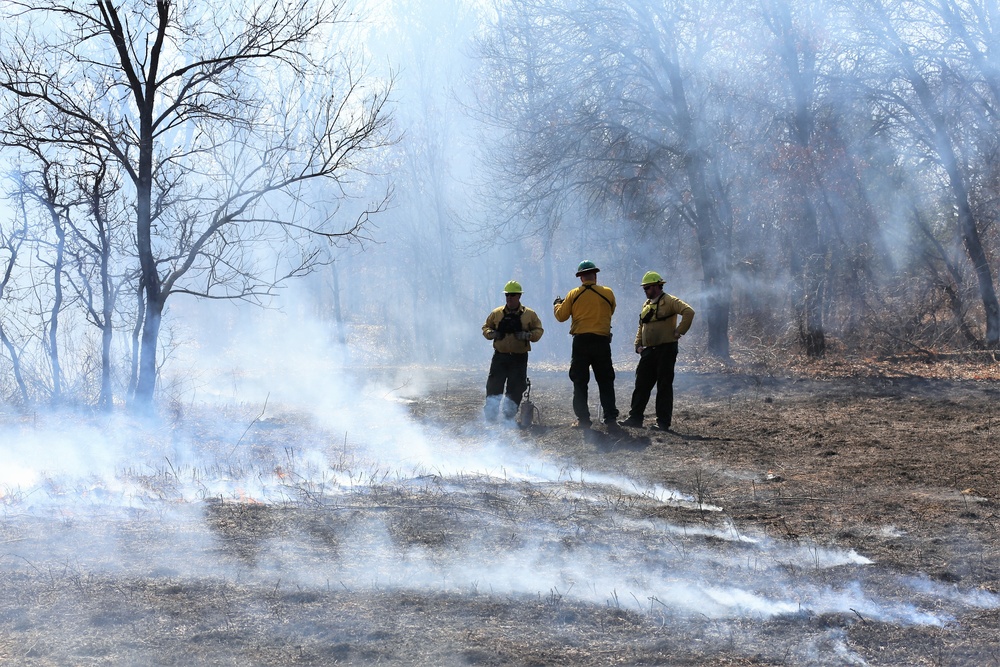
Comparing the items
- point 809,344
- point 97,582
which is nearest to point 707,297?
point 809,344

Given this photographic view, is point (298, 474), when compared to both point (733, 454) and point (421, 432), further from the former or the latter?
point (733, 454)

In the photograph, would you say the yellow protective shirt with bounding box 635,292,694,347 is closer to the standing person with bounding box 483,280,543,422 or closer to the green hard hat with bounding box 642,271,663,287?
the green hard hat with bounding box 642,271,663,287

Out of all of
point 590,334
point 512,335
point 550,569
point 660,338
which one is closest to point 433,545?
point 550,569

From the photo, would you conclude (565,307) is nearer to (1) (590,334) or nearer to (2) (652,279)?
(1) (590,334)

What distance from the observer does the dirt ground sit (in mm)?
3838

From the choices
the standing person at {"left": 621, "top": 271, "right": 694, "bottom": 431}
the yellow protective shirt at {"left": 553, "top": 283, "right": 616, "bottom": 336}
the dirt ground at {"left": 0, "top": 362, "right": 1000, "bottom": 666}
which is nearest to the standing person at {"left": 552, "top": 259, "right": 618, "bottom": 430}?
the yellow protective shirt at {"left": 553, "top": 283, "right": 616, "bottom": 336}

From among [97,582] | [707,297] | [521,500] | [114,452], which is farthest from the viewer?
[707,297]

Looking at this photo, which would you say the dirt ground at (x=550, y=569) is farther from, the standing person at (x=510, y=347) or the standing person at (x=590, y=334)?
the standing person at (x=510, y=347)

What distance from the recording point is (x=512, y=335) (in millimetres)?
10672

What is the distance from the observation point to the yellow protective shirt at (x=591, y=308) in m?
9.93

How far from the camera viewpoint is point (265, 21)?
1044cm

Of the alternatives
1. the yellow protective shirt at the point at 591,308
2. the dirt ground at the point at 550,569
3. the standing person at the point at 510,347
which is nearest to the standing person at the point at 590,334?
the yellow protective shirt at the point at 591,308

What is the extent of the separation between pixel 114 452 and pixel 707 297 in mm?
12495

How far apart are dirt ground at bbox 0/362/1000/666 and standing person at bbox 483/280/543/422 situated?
2.68m
